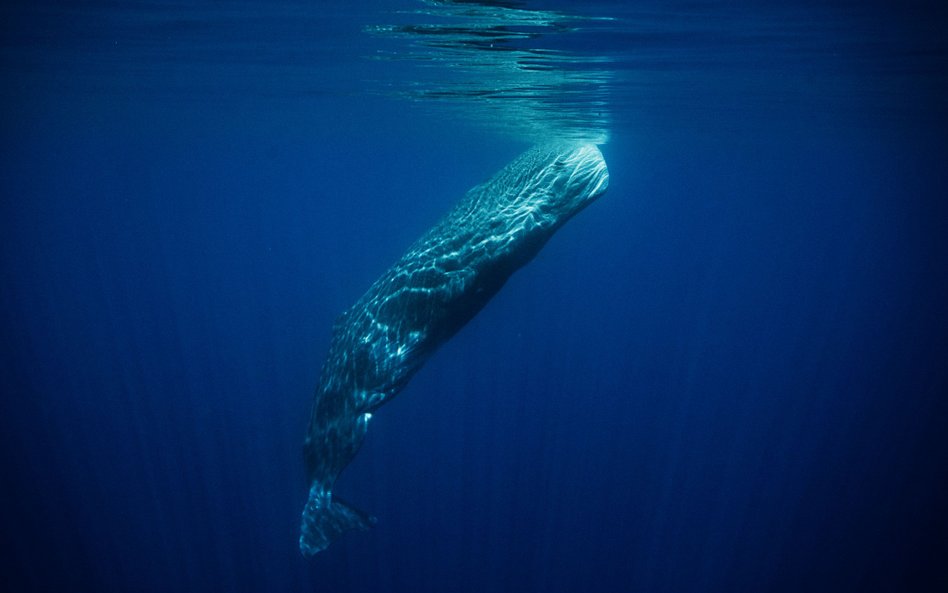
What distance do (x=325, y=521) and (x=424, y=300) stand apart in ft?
11.8

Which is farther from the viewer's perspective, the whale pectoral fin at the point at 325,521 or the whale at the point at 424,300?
the whale pectoral fin at the point at 325,521

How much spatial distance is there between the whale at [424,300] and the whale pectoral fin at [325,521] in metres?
0.01

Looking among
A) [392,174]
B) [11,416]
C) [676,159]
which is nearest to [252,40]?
[11,416]

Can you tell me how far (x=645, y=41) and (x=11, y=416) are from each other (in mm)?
32139

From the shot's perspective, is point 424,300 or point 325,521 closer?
point 424,300

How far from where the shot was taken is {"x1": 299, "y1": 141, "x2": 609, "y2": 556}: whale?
23.2ft

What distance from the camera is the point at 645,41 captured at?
1226cm

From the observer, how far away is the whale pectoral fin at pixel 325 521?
25.9ft

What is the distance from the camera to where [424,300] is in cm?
717

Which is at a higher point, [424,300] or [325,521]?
[424,300]

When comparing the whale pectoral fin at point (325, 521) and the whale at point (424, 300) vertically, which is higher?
the whale at point (424, 300)

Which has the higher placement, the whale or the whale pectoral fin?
the whale

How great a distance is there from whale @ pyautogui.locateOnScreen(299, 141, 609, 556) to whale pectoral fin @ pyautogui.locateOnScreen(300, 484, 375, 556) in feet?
0.05

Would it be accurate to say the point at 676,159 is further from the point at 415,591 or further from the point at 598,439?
the point at 415,591
